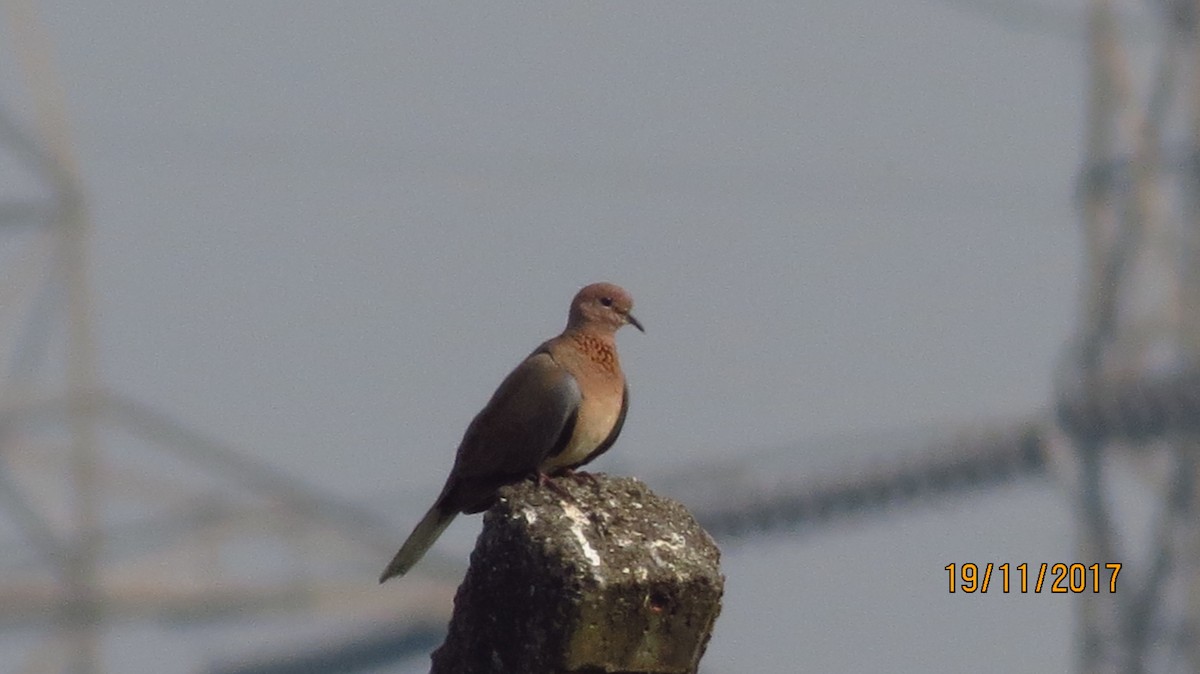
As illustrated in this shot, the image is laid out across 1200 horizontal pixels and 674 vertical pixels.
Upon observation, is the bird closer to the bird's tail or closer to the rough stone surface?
the bird's tail

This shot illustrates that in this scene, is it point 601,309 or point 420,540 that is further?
point 601,309

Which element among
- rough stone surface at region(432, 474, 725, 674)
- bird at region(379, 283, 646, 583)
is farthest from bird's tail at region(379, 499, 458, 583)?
rough stone surface at region(432, 474, 725, 674)

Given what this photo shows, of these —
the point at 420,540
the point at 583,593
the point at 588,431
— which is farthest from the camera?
the point at 588,431

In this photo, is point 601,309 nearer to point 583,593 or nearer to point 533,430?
point 533,430

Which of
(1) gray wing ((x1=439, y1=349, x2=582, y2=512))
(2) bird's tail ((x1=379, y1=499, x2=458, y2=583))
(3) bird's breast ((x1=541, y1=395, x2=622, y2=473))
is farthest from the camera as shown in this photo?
(3) bird's breast ((x1=541, y1=395, x2=622, y2=473))

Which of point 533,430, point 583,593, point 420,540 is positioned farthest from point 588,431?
point 583,593

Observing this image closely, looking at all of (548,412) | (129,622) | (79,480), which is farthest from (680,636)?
(129,622)

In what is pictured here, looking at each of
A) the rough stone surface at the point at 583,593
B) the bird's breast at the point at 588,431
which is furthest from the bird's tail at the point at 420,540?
the rough stone surface at the point at 583,593
